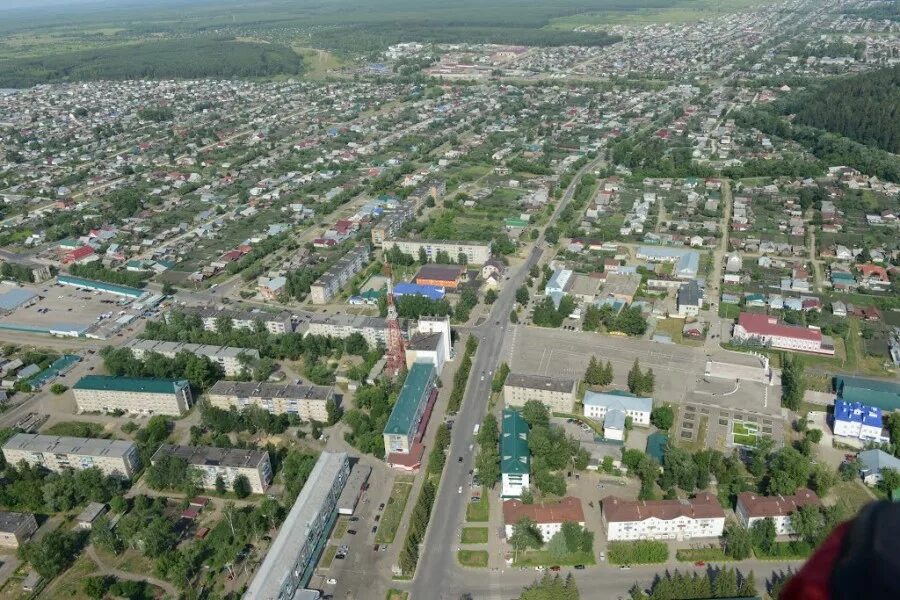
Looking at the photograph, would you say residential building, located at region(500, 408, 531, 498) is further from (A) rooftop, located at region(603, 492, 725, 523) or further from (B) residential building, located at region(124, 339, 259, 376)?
(B) residential building, located at region(124, 339, 259, 376)

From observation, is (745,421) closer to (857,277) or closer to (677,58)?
(857,277)

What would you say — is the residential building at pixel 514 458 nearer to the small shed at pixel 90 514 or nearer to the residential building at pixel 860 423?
the residential building at pixel 860 423

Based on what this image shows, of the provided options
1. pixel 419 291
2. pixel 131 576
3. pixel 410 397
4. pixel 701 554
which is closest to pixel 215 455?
pixel 131 576

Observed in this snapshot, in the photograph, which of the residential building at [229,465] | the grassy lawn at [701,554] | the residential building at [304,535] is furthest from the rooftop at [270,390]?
the grassy lawn at [701,554]

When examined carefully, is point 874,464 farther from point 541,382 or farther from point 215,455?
point 215,455

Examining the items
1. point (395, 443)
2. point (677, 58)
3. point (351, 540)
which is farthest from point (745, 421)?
point (677, 58)

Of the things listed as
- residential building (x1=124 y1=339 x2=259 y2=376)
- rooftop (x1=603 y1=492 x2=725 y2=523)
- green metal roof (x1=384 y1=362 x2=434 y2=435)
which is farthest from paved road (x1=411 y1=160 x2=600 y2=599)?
residential building (x1=124 y1=339 x2=259 y2=376)

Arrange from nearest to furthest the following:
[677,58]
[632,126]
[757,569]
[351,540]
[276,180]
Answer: [757,569]
[351,540]
[276,180]
[632,126]
[677,58]
